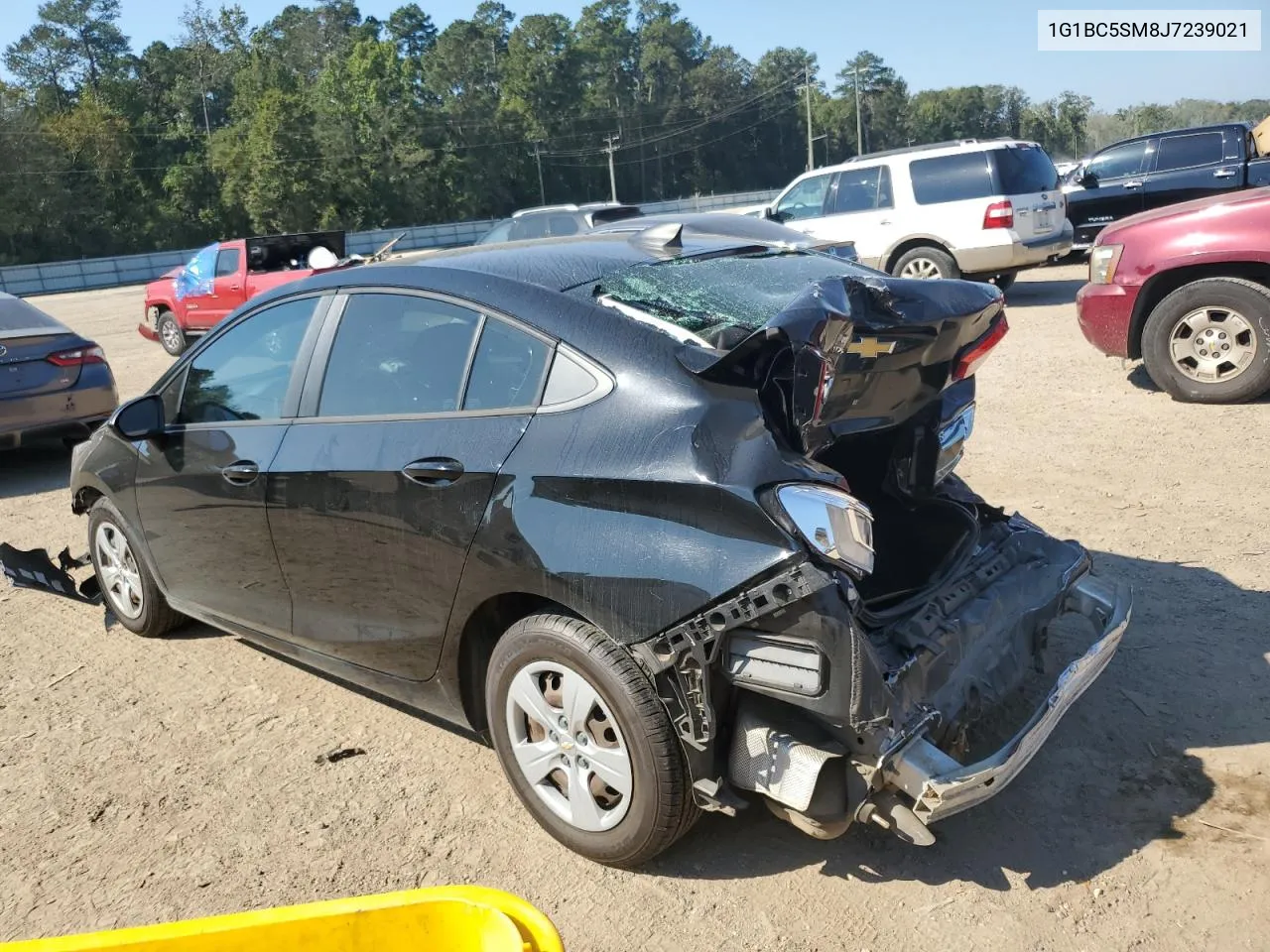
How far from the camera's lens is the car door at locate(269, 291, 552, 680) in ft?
10.1

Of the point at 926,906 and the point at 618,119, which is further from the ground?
the point at 618,119

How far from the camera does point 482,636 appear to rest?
3203mm

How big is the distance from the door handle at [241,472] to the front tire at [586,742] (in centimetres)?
126

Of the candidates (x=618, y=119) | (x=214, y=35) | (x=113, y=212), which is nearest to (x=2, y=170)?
(x=113, y=212)

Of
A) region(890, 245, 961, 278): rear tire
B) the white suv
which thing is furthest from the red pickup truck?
region(890, 245, 961, 278): rear tire

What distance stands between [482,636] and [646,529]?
81 centimetres

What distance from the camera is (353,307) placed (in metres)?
3.61

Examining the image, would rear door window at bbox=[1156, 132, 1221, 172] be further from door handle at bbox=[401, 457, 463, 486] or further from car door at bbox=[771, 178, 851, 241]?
door handle at bbox=[401, 457, 463, 486]

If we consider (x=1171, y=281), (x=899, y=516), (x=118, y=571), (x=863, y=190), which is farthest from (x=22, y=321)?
(x=863, y=190)

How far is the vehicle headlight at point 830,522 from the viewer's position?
8.26 ft

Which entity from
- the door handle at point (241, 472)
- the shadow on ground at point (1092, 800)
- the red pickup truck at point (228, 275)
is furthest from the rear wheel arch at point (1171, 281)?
the red pickup truck at point (228, 275)

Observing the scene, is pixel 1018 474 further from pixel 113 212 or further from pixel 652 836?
pixel 113 212

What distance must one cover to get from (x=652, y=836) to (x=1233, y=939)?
56.7 inches

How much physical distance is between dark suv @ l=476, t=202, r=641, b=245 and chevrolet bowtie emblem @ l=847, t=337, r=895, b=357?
1105 cm
